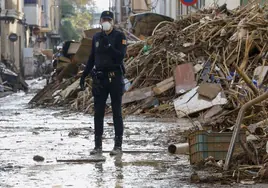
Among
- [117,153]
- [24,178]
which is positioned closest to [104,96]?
[117,153]

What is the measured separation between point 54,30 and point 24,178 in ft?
309

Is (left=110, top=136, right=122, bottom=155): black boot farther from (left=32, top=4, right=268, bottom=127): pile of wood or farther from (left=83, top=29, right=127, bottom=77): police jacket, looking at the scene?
(left=32, top=4, right=268, bottom=127): pile of wood

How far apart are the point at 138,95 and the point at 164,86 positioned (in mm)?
645

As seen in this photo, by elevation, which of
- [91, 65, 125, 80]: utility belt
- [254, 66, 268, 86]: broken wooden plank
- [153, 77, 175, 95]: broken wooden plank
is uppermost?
[91, 65, 125, 80]: utility belt

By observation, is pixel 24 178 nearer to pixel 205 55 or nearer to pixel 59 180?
pixel 59 180

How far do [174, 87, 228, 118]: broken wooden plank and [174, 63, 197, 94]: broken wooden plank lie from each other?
693mm

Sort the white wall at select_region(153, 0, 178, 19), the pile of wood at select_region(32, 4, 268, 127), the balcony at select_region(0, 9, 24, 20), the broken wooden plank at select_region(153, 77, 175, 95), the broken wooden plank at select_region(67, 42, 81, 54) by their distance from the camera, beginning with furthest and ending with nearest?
the balcony at select_region(0, 9, 24, 20) → the white wall at select_region(153, 0, 178, 19) → the broken wooden plank at select_region(67, 42, 81, 54) → the broken wooden plank at select_region(153, 77, 175, 95) → the pile of wood at select_region(32, 4, 268, 127)

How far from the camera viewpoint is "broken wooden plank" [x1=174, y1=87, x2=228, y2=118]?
1619 cm

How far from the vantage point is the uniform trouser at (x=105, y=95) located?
10.4 m

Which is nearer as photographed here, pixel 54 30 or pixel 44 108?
pixel 44 108

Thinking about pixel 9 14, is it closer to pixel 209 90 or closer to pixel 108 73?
pixel 209 90

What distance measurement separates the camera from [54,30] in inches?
3994

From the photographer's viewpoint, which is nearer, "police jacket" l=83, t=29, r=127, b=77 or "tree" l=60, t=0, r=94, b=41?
"police jacket" l=83, t=29, r=127, b=77

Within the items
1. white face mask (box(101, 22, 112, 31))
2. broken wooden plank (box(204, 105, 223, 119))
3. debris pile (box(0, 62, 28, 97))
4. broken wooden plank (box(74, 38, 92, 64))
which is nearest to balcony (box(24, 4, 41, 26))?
debris pile (box(0, 62, 28, 97))
